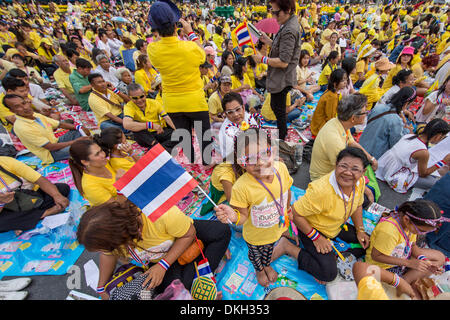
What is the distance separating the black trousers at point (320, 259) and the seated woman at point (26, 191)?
11.6ft

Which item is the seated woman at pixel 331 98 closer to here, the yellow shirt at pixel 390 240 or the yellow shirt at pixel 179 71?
the yellow shirt at pixel 179 71

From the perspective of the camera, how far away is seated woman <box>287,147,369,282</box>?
2.04 meters

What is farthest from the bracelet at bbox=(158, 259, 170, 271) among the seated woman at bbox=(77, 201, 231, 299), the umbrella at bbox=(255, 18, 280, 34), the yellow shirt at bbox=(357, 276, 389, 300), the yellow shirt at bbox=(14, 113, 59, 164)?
the umbrella at bbox=(255, 18, 280, 34)

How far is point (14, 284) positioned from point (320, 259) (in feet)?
11.6

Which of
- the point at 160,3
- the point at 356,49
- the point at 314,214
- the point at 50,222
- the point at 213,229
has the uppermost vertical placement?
the point at 160,3

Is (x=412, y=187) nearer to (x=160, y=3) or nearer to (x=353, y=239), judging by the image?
(x=353, y=239)

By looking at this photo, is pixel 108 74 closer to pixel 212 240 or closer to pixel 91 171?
pixel 91 171

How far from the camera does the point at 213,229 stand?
2467 mm

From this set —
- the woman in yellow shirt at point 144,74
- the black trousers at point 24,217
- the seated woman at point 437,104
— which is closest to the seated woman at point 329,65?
the seated woman at point 437,104

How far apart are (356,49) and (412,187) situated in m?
10.2

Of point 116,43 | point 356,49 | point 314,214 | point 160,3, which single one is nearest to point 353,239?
point 314,214

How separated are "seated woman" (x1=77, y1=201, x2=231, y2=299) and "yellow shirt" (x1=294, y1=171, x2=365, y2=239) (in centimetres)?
95

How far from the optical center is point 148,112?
4.28 meters

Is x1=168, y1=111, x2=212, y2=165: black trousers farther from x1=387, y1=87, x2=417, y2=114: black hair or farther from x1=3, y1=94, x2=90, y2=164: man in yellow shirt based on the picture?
x1=387, y1=87, x2=417, y2=114: black hair
